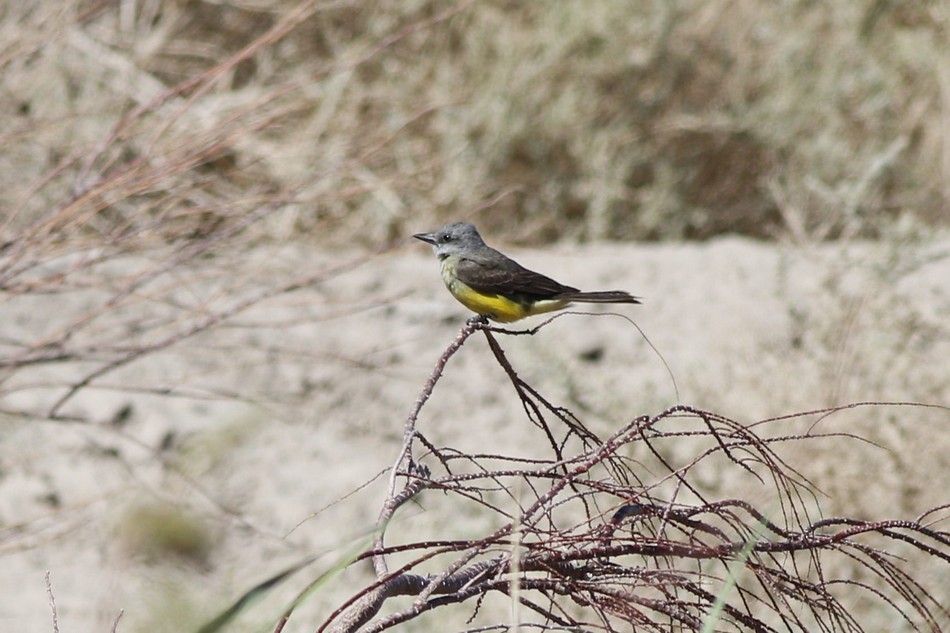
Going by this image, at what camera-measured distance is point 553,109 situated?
22.6 ft

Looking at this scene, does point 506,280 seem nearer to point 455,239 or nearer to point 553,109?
point 455,239

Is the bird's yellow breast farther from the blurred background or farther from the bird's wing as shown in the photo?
the blurred background

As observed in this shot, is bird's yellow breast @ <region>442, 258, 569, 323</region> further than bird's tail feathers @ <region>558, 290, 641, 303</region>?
Yes

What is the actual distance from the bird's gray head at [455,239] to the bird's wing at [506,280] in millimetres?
157

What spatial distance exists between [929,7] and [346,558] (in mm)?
8434

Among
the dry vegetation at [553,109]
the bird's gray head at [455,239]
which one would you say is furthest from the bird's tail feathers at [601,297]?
the dry vegetation at [553,109]

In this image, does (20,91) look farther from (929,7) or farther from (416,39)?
(929,7)

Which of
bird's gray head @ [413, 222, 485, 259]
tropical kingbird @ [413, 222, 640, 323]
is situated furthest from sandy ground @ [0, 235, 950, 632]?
tropical kingbird @ [413, 222, 640, 323]

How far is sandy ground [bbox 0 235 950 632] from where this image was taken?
4586 millimetres

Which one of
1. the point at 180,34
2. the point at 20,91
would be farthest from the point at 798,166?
the point at 20,91

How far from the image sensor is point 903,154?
754 centimetres

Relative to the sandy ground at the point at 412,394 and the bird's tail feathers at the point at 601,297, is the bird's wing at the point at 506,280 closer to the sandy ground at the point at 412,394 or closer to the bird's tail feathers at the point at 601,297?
the bird's tail feathers at the point at 601,297

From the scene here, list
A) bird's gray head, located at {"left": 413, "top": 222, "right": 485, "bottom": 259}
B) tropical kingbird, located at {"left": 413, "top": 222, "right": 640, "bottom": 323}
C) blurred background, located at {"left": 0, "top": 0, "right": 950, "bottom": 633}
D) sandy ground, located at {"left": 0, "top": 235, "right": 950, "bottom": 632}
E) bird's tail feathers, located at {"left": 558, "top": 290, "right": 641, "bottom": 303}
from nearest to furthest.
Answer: bird's tail feathers, located at {"left": 558, "top": 290, "right": 641, "bottom": 303} → tropical kingbird, located at {"left": 413, "top": 222, "right": 640, "bottom": 323} → bird's gray head, located at {"left": 413, "top": 222, "right": 485, "bottom": 259} → blurred background, located at {"left": 0, "top": 0, "right": 950, "bottom": 633} → sandy ground, located at {"left": 0, "top": 235, "right": 950, "bottom": 632}

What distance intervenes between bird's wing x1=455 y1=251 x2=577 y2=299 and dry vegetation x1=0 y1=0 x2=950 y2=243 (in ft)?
10.8
